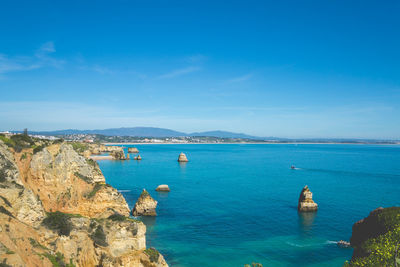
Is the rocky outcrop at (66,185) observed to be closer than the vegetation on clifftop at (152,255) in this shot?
No

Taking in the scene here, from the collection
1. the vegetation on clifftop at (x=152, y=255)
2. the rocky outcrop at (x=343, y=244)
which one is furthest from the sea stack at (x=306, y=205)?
the vegetation on clifftop at (x=152, y=255)

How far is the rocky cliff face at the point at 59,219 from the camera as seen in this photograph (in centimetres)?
2327

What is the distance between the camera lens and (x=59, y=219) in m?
28.4

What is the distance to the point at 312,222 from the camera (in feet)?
177

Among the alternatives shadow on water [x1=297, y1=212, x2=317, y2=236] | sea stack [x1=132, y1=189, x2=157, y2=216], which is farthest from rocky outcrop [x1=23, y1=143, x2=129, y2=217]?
shadow on water [x1=297, y1=212, x2=317, y2=236]

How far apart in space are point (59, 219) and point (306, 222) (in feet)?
143

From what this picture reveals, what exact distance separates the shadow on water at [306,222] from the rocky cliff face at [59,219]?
95.2 ft

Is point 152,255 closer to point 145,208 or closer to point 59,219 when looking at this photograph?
point 59,219

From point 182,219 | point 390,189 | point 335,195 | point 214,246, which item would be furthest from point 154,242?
point 390,189

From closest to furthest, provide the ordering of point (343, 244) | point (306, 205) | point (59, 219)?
point (59, 219) → point (343, 244) → point (306, 205)

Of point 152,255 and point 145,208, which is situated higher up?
point 152,255

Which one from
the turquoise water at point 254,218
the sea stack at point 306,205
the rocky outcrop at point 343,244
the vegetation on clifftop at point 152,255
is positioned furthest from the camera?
the sea stack at point 306,205

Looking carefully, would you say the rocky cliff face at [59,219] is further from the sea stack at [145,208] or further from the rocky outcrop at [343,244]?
the rocky outcrop at [343,244]

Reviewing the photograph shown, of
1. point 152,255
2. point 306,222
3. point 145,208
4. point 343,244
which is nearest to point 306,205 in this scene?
point 306,222
